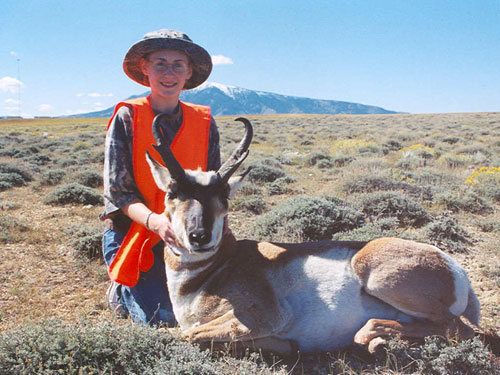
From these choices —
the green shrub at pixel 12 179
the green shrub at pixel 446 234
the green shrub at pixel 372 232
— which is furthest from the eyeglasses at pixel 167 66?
the green shrub at pixel 12 179

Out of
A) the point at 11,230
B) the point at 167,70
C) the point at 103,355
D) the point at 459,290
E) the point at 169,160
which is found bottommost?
the point at 11,230

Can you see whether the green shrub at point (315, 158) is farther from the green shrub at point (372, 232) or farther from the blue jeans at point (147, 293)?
the blue jeans at point (147, 293)

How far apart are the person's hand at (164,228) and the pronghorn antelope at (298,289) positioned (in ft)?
0.23

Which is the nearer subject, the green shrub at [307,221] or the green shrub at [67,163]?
the green shrub at [307,221]

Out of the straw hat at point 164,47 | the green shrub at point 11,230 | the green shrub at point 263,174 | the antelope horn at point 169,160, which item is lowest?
the green shrub at point 11,230

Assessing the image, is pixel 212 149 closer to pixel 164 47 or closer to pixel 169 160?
pixel 164 47

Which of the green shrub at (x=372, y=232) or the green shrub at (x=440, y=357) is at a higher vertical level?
the green shrub at (x=372, y=232)

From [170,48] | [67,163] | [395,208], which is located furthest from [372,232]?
[67,163]

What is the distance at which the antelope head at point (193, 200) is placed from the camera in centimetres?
301

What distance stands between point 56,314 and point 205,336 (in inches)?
96.1

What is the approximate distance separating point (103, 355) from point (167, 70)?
298 centimetres

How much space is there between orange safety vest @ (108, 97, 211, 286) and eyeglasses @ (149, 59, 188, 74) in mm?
497

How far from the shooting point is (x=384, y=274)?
3328 mm

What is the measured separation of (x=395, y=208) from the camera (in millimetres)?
7910
